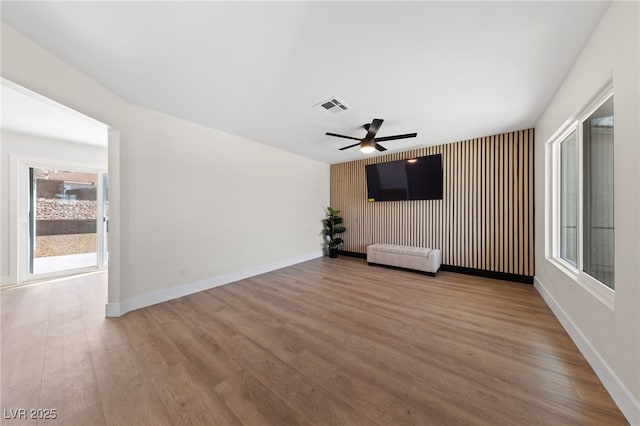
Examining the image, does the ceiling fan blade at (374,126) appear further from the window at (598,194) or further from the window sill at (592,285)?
the window sill at (592,285)

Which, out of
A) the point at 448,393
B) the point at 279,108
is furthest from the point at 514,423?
the point at 279,108

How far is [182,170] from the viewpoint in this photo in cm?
323

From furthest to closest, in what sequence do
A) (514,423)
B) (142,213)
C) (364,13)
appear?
(142,213) < (364,13) < (514,423)

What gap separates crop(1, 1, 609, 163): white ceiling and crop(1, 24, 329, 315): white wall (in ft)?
0.74

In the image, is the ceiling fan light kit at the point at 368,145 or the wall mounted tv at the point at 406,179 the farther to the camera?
the wall mounted tv at the point at 406,179

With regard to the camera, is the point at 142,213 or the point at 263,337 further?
the point at 142,213

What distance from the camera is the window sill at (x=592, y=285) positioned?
5.05 feet

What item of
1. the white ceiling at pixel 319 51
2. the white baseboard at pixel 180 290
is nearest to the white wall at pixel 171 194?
the white baseboard at pixel 180 290

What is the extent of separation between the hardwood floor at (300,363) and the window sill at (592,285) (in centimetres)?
58

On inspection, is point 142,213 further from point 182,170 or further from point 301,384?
point 301,384

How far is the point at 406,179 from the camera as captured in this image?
4.88 meters

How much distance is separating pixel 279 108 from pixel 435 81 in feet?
6.28

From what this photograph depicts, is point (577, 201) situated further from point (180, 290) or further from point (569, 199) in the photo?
point (180, 290)

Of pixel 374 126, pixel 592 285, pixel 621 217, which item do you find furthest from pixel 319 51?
pixel 592 285
